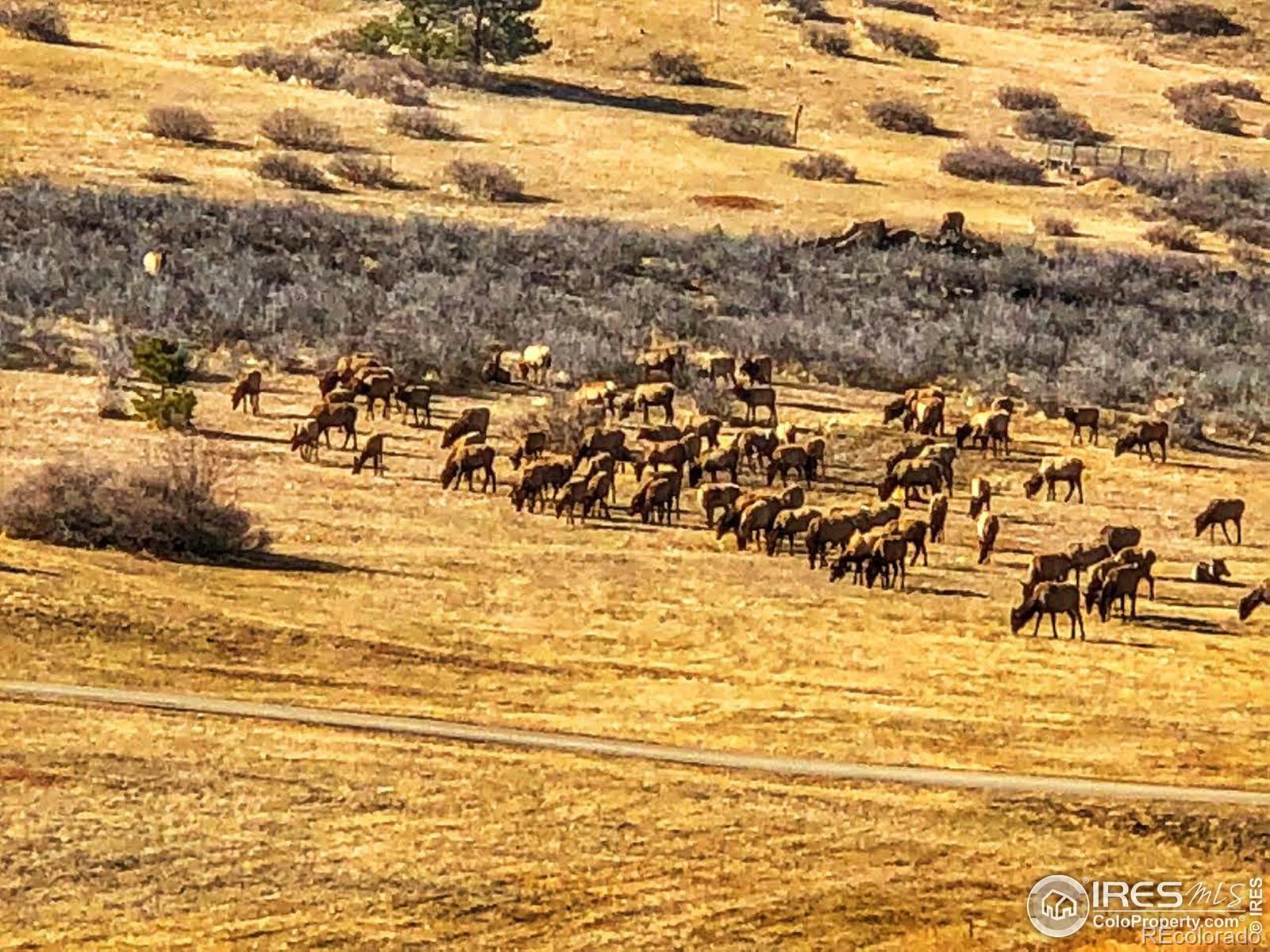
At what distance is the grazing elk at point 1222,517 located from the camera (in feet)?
113

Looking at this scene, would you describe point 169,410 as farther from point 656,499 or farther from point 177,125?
point 177,125

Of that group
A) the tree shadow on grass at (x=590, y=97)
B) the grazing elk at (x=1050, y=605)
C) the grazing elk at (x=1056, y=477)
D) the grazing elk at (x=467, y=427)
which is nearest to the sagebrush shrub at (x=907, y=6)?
the tree shadow on grass at (x=590, y=97)

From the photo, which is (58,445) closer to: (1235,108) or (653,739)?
(653,739)

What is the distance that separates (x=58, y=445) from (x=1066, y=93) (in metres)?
60.0

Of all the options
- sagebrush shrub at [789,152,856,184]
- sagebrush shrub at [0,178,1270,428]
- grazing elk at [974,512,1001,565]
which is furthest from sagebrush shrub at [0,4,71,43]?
grazing elk at [974,512,1001,565]

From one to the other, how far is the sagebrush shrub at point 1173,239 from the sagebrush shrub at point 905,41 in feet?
86.4

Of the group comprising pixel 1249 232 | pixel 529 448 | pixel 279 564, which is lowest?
pixel 279 564

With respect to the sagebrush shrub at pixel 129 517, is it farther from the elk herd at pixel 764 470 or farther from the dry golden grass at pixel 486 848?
the dry golden grass at pixel 486 848

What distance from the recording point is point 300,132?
70562 mm

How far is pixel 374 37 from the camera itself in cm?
8562

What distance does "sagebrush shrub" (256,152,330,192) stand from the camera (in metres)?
65.6

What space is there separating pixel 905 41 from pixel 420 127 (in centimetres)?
2720

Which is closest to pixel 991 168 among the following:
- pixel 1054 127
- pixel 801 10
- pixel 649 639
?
pixel 1054 127

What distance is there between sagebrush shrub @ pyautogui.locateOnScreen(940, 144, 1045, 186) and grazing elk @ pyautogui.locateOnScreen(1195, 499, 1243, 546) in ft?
133
